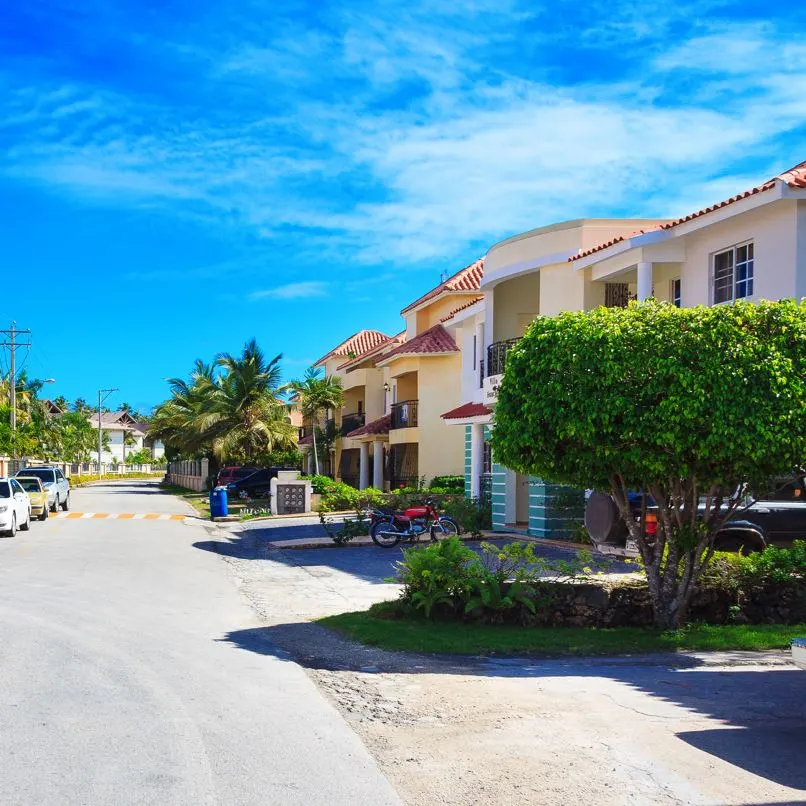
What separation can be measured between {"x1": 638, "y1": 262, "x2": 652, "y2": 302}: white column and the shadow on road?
447 inches

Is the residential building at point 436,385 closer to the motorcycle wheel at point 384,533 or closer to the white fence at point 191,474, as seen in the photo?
the motorcycle wheel at point 384,533

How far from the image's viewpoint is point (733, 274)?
19.2m

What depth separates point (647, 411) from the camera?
10664 mm

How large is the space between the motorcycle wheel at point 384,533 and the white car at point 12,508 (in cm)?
979

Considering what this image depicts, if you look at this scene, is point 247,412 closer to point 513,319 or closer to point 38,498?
point 38,498

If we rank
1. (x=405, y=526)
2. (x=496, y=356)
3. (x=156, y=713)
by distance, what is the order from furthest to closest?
1. (x=496, y=356)
2. (x=405, y=526)
3. (x=156, y=713)

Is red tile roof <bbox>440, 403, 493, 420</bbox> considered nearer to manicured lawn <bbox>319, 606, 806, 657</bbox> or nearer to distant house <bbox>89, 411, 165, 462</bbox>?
manicured lawn <bbox>319, 606, 806, 657</bbox>

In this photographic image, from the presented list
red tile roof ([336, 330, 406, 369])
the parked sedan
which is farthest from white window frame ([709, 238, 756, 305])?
red tile roof ([336, 330, 406, 369])

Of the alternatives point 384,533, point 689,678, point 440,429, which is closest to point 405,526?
point 384,533

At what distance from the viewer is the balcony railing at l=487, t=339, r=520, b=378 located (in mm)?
26219

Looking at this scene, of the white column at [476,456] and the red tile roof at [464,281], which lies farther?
the red tile roof at [464,281]

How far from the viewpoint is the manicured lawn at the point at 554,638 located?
10.7 meters

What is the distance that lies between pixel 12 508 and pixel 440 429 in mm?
19180

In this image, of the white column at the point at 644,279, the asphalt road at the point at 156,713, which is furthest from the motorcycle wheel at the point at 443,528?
the asphalt road at the point at 156,713
